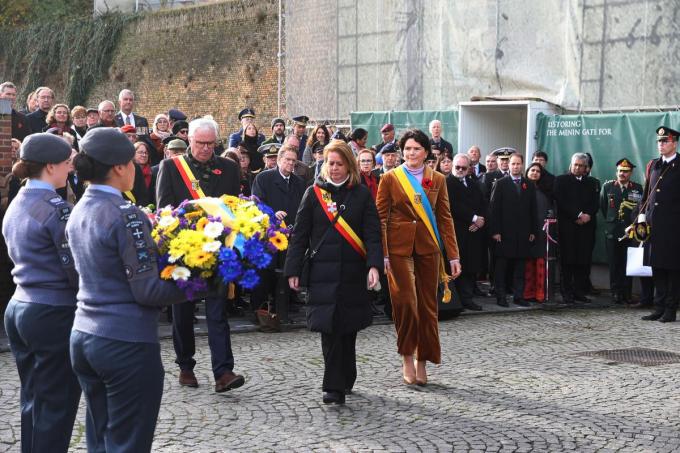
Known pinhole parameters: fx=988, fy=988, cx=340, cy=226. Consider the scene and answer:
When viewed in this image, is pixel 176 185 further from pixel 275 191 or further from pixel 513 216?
pixel 513 216

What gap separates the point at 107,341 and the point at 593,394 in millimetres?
4848

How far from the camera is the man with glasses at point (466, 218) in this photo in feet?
43.1

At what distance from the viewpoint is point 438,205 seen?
8.45 m

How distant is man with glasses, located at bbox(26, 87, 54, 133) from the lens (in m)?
12.9

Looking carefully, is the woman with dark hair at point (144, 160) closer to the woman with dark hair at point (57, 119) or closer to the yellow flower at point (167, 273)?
the woman with dark hair at point (57, 119)

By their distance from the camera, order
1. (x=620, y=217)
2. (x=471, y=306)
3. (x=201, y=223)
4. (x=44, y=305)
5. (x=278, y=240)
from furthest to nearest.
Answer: (x=620, y=217) → (x=471, y=306) → (x=44, y=305) → (x=278, y=240) → (x=201, y=223)

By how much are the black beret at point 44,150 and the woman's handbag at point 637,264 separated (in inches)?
371

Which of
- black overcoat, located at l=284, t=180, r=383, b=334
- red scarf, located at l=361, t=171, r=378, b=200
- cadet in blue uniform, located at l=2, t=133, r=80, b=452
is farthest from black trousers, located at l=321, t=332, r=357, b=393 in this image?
red scarf, located at l=361, t=171, r=378, b=200

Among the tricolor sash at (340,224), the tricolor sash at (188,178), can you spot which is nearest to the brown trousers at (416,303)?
the tricolor sash at (340,224)

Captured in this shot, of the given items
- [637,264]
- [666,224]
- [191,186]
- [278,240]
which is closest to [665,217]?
[666,224]

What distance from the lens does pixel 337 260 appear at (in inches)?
293

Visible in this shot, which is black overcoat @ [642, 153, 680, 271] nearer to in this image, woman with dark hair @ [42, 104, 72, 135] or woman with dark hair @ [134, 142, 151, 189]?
woman with dark hair @ [134, 142, 151, 189]

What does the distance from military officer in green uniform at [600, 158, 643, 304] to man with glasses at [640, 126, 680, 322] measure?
58.0 inches

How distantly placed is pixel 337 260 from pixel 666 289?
6464mm
